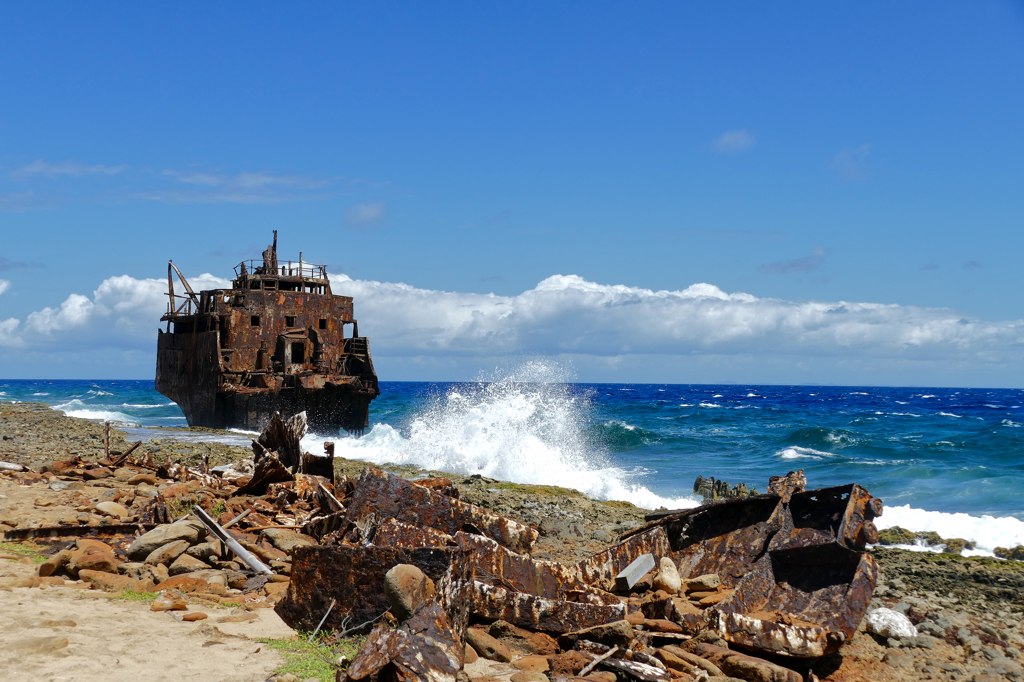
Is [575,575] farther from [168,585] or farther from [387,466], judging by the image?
[387,466]

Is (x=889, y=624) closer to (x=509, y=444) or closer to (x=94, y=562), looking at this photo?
(x=94, y=562)

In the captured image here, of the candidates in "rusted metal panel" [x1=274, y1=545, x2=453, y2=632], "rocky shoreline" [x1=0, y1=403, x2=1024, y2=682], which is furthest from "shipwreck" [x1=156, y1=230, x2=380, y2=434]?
"rusted metal panel" [x1=274, y1=545, x2=453, y2=632]

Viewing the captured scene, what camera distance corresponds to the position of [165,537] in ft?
20.8

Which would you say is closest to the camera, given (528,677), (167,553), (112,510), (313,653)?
(528,677)

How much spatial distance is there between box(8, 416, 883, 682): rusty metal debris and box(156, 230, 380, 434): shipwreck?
1803 centimetres

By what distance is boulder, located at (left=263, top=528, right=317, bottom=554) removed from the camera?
6.95 m

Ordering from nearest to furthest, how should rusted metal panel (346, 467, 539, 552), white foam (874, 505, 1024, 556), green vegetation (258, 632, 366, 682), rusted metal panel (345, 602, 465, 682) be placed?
rusted metal panel (345, 602, 465, 682) < green vegetation (258, 632, 366, 682) < rusted metal panel (346, 467, 539, 552) < white foam (874, 505, 1024, 556)

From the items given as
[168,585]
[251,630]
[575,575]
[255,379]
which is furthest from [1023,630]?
[255,379]

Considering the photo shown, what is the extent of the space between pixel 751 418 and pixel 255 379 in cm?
2970

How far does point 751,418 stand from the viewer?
4400 centimetres

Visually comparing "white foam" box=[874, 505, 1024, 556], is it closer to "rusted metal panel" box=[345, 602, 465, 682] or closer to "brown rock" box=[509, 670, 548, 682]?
"brown rock" box=[509, 670, 548, 682]

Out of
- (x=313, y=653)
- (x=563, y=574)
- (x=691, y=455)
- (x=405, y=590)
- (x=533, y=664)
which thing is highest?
(x=405, y=590)

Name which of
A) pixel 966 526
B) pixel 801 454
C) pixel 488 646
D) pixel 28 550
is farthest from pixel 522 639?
pixel 801 454

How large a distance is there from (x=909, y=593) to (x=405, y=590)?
569 cm
